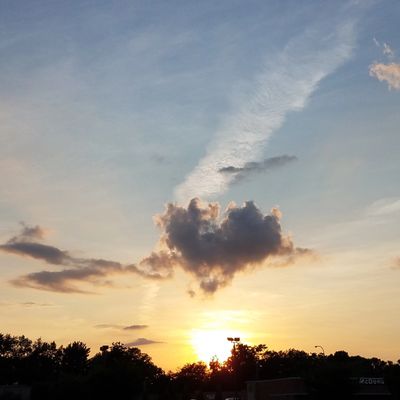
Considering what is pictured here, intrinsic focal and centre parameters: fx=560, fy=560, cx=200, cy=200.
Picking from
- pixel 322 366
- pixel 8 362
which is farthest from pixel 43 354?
pixel 322 366

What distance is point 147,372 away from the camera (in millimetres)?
125562

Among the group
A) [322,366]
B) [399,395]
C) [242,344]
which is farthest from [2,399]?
[242,344]

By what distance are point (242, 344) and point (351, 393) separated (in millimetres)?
108669

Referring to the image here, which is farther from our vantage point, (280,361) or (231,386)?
(280,361)

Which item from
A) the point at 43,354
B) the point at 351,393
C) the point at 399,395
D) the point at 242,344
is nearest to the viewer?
the point at 351,393

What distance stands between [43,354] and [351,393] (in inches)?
4386

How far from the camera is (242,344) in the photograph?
172125 millimetres

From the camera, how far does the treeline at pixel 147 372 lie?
228 feet

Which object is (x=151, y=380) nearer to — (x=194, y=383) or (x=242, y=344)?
(x=194, y=383)

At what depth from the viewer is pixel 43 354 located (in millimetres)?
156375

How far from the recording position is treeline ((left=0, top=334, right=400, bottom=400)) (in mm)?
69500

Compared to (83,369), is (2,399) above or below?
below

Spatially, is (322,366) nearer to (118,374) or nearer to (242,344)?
(118,374)

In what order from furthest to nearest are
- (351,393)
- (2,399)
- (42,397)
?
1. (42,397)
2. (2,399)
3. (351,393)
